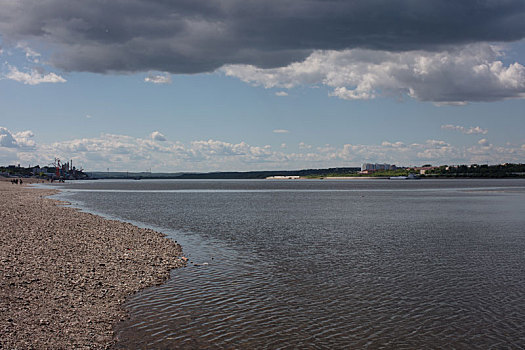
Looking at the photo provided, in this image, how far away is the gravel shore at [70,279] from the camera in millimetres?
13758

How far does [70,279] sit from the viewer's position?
65.5ft

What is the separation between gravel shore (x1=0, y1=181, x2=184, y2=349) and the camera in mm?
13758

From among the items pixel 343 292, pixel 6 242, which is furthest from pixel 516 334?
pixel 6 242

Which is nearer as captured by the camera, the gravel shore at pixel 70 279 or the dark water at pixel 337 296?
the gravel shore at pixel 70 279

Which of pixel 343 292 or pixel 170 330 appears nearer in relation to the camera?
pixel 170 330

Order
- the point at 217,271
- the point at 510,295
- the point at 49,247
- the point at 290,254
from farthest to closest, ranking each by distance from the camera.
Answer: the point at 290,254 → the point at 49,247 → the point at 217,271 → the point at 510,295

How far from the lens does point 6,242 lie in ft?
89.4

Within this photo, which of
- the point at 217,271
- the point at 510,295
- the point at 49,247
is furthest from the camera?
the point at 49,247

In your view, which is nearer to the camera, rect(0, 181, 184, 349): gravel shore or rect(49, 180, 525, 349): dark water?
rect(0, 181, 184, 349): gravel shore

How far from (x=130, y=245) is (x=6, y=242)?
305 inches

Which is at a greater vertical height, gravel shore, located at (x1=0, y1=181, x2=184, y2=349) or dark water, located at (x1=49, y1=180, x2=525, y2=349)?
gravel shore, located at (x1=0, y1=181, x2=184, y2=349)

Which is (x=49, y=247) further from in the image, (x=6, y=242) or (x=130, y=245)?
(x=130, y=245)

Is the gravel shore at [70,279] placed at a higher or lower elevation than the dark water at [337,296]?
higher

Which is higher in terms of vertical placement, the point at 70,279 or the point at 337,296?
the point at 70,279
